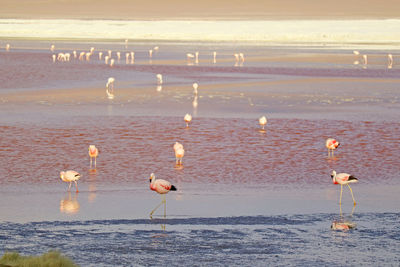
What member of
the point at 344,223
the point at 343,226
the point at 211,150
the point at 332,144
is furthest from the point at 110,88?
the point at 343,226

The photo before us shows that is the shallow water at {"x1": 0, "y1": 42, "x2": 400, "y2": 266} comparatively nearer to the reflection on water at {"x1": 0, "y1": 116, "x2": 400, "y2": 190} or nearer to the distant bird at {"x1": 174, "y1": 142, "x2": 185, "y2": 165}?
the reflection on water at {"x1": 0, "y1": 116, "x2": 400, "y2": 190}

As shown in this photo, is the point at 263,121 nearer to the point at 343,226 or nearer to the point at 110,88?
the point at 343,226

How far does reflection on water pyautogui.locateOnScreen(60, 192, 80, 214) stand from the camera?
10.9 m

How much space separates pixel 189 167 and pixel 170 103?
10293mm

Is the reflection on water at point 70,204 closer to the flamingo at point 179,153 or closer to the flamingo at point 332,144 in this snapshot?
the flamingo at point 179,153

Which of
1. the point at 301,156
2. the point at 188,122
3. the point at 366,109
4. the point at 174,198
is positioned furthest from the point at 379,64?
the point at 174,198

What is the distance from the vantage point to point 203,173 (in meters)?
13.8

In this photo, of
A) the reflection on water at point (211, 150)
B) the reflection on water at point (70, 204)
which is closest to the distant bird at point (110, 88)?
the reflection on water at point (211, 150)

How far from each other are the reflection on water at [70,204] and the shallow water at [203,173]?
29 mm

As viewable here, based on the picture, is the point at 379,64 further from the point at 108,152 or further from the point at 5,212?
the point at 5,212

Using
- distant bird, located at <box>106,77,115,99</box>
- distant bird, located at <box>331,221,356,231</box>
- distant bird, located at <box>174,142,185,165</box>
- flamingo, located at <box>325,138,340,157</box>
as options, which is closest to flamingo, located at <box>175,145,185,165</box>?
distant bird, located at <box>174,142,185,165</box>

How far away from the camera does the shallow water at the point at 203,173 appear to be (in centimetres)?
919

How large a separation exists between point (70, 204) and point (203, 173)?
325 cm

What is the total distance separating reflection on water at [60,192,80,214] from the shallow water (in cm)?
3
